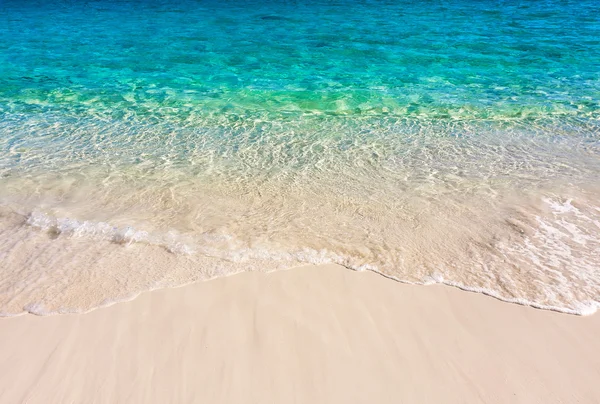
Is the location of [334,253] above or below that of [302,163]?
above

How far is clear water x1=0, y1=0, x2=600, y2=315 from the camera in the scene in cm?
445

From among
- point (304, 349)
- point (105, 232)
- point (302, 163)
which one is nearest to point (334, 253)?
point (304, 349)

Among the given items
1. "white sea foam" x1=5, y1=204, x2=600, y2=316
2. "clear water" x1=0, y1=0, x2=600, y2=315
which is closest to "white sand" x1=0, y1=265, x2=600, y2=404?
"white sea foam" x1=5, y1=204, x2=600, y2=316

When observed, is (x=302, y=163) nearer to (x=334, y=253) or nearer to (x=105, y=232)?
(x=334, y=253)

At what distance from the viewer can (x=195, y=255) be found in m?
4.59

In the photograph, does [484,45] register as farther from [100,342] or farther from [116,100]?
[100,342]

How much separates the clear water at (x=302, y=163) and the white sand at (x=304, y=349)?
292mm

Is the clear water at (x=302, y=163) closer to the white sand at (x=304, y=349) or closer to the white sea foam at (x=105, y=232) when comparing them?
the white sea foam at (x=105, y=232)

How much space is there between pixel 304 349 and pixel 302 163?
3.64 meters

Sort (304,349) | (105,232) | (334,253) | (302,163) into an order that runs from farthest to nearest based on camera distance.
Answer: (302,163), (105,232), (334,253), (304,349)

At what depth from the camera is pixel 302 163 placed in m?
6.73

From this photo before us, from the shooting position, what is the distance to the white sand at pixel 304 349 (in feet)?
10.5

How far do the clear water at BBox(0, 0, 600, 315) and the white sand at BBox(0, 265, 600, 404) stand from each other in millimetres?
292

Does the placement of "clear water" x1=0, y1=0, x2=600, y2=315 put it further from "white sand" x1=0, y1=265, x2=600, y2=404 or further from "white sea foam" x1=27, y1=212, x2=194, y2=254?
"white sand" x1=0, y1=265, x2=600, y2=404
